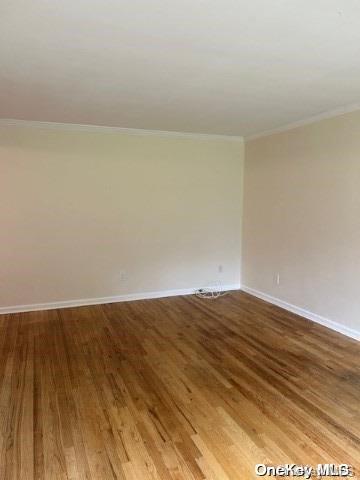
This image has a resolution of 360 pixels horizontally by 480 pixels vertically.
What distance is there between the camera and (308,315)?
4188 millimetres

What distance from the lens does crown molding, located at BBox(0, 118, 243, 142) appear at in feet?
13.5

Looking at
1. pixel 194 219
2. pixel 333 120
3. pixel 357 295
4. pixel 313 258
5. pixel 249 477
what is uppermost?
pixel 333 120

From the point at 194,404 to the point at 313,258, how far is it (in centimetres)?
241

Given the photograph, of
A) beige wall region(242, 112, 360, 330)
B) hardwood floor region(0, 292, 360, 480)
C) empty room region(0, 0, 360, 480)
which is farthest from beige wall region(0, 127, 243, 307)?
hardwood floor region(0, 292, 360, 480)

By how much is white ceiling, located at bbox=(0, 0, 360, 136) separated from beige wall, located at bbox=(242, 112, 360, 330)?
0.50m

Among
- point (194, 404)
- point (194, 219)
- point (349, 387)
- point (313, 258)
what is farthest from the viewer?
point (194, 219)

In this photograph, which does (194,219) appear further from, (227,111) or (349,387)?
(349,387)

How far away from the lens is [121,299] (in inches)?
191

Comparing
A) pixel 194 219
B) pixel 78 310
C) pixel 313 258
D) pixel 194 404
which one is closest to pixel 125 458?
pixel 194 404

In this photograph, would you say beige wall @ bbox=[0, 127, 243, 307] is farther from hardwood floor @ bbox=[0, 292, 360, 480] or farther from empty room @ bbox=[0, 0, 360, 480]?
hardwood floor @ bbox=[0, 292, 360, 480]

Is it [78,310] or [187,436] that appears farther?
[78,310]

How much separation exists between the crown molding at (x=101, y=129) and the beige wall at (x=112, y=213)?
5 cm

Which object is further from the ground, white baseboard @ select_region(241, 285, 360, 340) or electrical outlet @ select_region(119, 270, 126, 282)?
electrical outlet @ select_region(119, 270, 126, 282)

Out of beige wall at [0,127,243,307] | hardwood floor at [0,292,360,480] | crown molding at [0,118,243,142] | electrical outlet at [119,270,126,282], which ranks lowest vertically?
hardwood floor at [0,292,360,480]
